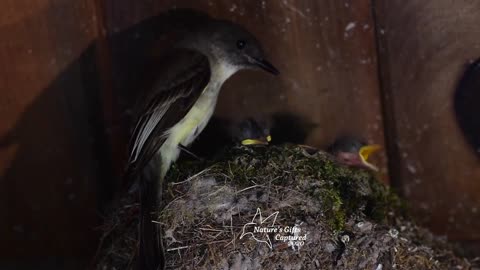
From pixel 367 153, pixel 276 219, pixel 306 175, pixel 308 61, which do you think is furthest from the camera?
pixel 367 153

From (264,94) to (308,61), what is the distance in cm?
18

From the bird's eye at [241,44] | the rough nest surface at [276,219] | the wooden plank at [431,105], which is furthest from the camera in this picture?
the bird's eye at [241,44]

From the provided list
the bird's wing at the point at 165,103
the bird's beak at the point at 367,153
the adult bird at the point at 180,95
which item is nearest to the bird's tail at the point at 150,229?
the adult bird at the point at 180,95

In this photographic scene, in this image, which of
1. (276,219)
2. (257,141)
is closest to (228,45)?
(257,141)

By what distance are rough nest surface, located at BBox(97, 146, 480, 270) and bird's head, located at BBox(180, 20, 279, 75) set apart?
0.88 feet

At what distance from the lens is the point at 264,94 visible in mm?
2936

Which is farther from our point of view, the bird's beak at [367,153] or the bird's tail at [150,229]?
the bird's beak at [367,153]

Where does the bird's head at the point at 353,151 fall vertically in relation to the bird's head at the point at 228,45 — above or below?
below

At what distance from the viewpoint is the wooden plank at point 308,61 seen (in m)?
2.77

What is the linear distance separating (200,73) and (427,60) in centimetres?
68

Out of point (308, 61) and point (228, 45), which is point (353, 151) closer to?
point (308, 61)

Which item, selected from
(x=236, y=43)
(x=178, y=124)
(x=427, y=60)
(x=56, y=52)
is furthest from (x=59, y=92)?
(x=427, y=60)

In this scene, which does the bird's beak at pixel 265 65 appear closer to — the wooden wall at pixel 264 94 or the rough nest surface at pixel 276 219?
the wooden wall at pixel 264 94

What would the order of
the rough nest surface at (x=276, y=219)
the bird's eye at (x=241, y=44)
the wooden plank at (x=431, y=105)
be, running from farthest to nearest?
the bird's eye at (x=241, y=44) < the wooden plank at (x=431, y=105) < the rough nest surface at (x=276, y=219)
